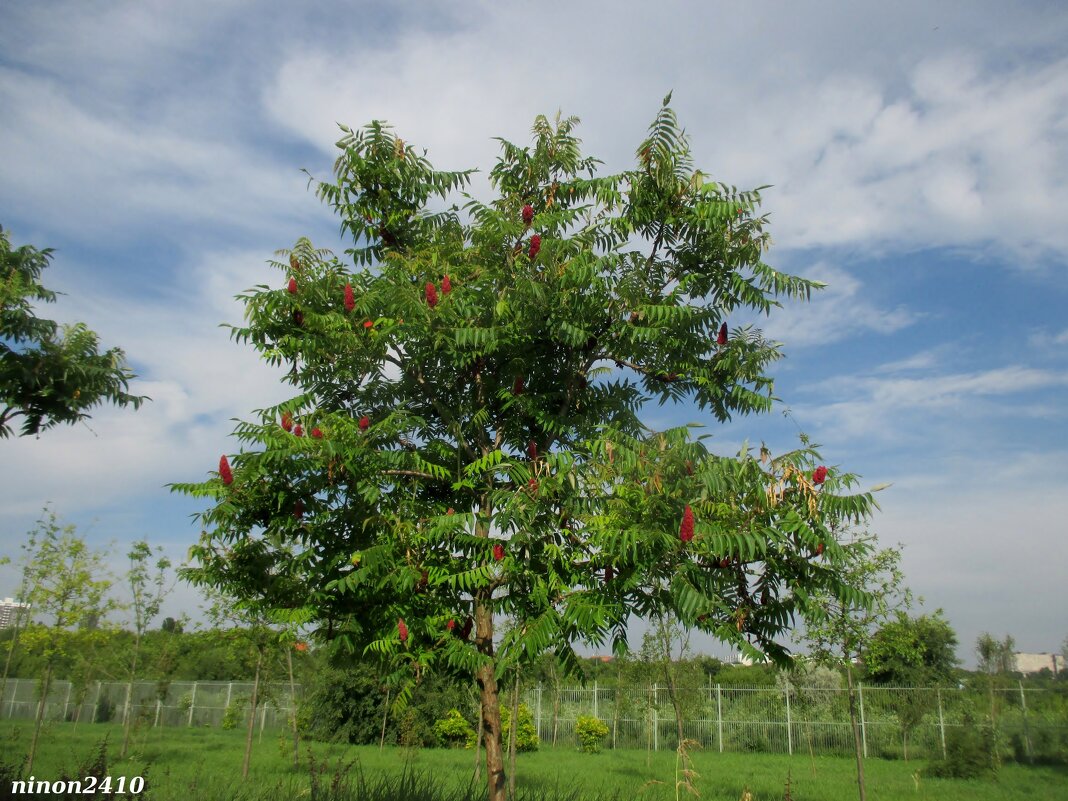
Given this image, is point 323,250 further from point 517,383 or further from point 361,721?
point 361,721

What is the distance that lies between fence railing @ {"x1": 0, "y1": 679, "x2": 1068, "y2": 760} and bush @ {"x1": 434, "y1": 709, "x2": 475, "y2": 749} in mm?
2615

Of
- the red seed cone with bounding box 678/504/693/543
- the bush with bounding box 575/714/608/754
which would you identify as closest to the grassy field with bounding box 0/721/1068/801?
the bush with bounding box 575/714/608/754

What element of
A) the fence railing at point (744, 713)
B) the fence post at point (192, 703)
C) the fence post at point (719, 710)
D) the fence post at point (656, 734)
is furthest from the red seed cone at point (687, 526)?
the fence post at point (192, 703)

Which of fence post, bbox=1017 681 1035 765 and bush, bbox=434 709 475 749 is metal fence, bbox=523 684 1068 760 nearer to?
fence post, bbox=1017 681 1035 765

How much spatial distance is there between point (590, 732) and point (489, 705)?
75.4ft

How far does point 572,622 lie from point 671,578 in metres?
0.92

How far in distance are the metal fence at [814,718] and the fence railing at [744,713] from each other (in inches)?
1.5

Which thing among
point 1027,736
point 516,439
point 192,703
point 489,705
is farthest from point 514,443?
point 192,703

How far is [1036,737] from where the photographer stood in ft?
80.5

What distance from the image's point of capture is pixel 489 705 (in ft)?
25.4

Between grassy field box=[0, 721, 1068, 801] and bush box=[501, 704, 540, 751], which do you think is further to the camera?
bush box=[501, 704, 540, 751]

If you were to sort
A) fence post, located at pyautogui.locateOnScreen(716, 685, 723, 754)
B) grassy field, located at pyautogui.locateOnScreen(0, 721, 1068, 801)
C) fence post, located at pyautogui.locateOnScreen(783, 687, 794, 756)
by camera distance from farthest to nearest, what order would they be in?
fence post, located at pyautogui.locateOnScreen(716, 685, 723, 754)
fence post, located at pyautogui.locateOnScreen(783, 687, 794, 756)
grassy field, located at pyautogui.locateOnScreen(0, 721, 1068, 801)

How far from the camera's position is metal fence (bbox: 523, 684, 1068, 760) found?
2492 centimetres

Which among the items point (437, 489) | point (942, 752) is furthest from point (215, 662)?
point (437, 489)
